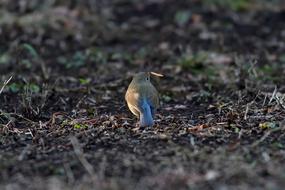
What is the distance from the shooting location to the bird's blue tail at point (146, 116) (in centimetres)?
552

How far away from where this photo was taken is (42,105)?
20.1ft

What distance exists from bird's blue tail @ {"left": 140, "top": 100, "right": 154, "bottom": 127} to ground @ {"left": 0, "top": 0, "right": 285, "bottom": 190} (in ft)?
0.21

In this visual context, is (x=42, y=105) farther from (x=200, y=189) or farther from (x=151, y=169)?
(x=200, y=189)

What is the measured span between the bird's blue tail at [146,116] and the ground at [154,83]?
0.21 feet

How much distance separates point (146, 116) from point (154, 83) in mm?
1824

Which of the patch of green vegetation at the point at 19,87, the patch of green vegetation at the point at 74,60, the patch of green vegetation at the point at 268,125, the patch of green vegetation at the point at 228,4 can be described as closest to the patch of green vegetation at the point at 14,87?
the patch of green vegetation at the point at 19,87

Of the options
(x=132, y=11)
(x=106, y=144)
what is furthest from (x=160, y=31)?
(x=106, y=144)

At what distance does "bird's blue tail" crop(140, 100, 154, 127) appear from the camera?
552 centimetres

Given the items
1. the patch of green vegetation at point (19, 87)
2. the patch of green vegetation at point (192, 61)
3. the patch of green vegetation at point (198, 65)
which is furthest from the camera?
the patch of green vegetation at point (192, 61)

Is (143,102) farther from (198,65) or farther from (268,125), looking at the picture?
(198,65)

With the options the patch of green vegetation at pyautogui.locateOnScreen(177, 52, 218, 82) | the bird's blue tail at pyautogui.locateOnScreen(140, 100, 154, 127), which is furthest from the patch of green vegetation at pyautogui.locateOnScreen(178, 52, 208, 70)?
the bird's blue tail at pyautogui.locateOnScreen(140, 100, 154, 127)

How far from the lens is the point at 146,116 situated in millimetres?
5559

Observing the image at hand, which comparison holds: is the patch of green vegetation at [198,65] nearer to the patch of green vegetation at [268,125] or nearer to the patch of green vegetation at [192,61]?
the patch of green vegetation at [192,61]

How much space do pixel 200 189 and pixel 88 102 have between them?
274cm
